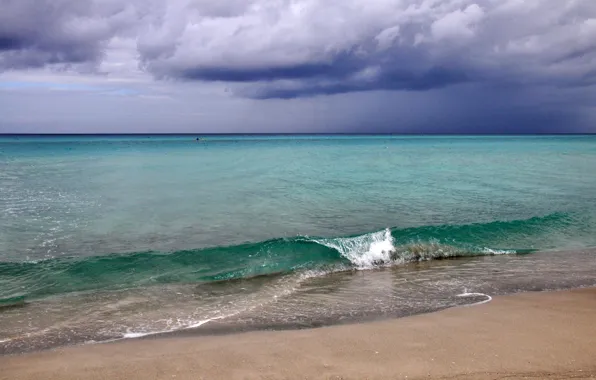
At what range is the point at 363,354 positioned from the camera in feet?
21.0

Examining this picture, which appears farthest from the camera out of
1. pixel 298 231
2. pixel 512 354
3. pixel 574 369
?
pixel 298 231

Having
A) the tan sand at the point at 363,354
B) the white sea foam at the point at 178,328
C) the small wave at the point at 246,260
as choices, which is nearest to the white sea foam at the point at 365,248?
the small wave at the point at 246,260

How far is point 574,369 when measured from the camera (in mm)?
5875

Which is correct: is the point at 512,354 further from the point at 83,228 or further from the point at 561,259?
the point at 83,228

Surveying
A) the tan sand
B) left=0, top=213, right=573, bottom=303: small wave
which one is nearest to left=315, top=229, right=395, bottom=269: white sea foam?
left=0, top=213, right=573, bottom=303: small wave

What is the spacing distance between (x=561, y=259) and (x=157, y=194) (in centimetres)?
1829

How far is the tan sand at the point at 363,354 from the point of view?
5.89 m

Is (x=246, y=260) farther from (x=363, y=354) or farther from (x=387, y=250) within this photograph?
(x=363, y=354)

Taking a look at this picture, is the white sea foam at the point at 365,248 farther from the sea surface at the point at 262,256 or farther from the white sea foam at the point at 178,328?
the white sea foam at the point at 178,328

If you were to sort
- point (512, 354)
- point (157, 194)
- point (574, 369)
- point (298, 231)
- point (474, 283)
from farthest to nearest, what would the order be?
point (157, 194) < point (298, 231) < point (474, 283) < point (512, 354) < point (574, 369)

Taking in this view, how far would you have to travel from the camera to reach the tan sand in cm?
589

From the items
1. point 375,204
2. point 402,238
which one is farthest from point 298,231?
point 375,204

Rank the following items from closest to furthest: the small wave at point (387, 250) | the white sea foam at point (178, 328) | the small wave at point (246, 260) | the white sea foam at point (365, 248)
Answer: the white sea foam at point (178, 328)
the small wave at point (246, 260)
the white sea foam at point (365, 248)
the small wave at point (387, 250)

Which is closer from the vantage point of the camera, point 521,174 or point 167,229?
point 167,229
